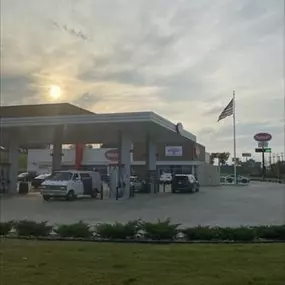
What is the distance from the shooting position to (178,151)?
236 feet

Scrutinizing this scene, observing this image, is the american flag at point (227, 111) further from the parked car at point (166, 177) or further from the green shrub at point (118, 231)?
the green shrub at point (118, 231)

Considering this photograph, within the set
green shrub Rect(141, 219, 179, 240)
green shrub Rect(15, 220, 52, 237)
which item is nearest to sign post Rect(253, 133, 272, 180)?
green shrub Rect(141, 219, 179, 240)

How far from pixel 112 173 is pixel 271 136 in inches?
1980

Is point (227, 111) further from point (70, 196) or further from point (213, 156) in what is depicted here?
point (213, 156)

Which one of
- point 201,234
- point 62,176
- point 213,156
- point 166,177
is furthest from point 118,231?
point 213,156

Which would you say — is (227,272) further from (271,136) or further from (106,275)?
(271,136)

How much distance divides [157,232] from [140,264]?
3662 millimetres

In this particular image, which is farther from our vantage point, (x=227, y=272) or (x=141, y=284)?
(x=227, y=272)

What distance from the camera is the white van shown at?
32125mm

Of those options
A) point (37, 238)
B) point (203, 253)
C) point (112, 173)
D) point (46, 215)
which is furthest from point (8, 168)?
point (203, 253)

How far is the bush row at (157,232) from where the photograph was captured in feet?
38.5

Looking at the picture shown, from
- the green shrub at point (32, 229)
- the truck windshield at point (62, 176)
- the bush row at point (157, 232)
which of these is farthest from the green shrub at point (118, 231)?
the truck windshield at point (62, 176)

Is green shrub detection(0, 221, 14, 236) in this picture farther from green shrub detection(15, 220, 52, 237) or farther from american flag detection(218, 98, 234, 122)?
american flag detection(218, 98, 234, 122)

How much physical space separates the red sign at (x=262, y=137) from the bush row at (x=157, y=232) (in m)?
71.0
